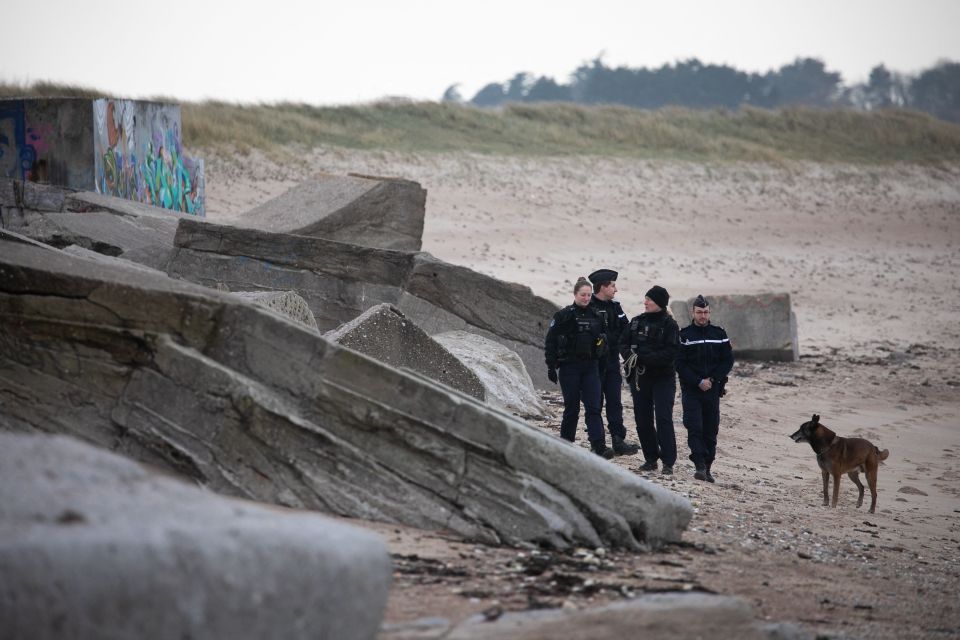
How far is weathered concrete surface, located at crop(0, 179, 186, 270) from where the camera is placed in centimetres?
1088

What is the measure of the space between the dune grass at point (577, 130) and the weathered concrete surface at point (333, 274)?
636 inches

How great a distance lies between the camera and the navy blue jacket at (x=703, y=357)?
28.3 feet

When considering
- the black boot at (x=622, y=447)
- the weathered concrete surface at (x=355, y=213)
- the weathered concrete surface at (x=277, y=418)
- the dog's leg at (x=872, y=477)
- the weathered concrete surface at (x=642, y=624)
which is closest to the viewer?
the weathered concrete surface at (x=642, y=624)

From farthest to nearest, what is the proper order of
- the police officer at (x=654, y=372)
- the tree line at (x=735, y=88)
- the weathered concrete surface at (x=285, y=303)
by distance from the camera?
the tree line at (x=735, y=88) → the police officer at (x=654, y=372) → the weathered concrete surface at (x=285, y=303)

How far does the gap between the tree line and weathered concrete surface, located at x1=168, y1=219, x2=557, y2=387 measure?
88.7 meters

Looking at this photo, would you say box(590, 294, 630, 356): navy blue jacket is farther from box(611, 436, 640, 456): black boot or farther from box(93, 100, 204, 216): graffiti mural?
box(93, 100, 204, 216): graffiti mural

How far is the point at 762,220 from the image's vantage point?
2939 cm

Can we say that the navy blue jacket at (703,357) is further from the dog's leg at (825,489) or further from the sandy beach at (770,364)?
the dog's leg at (825,489)

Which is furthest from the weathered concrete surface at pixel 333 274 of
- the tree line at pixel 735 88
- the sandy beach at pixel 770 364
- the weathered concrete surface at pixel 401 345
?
the tree line at pixel 735 88

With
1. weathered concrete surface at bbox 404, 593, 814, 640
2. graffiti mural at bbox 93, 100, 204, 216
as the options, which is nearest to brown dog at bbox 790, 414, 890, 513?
weathered concrete surface at bbox 404, 593, 814, 640

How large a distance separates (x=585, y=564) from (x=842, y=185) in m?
30.8

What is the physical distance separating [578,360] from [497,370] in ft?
5.81

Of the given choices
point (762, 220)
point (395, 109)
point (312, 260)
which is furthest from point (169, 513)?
point (395, 109)

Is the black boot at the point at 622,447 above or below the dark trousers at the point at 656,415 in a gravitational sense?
below
